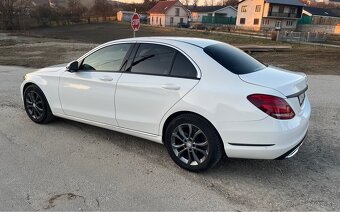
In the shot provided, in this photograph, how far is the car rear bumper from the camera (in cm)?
334

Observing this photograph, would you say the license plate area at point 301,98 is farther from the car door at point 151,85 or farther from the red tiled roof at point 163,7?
the red tiled roof at point 163,7

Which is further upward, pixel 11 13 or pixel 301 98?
pixel 11 13

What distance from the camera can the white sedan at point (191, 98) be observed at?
3.41 m

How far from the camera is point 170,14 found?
79.9 m

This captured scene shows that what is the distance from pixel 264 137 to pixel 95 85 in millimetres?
2519

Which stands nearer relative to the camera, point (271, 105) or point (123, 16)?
point (271, 105)

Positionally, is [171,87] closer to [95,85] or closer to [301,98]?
[95,85]

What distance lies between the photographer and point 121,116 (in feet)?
14.3

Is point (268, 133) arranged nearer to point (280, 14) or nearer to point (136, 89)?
point (136, 89)

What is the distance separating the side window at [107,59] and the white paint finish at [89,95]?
0.11 meters

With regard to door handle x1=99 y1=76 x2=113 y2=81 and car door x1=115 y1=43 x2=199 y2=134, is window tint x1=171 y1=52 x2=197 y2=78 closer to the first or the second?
car door x1=115 y1=43 x2=199 y2=134

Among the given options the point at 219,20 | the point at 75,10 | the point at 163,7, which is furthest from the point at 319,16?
the point at 75,10

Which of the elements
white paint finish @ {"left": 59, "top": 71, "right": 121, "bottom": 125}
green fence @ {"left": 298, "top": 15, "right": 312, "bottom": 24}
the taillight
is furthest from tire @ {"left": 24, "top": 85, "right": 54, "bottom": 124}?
green fence @ {"left": 298, "top": 15, "right": 312, "bottom": 24}

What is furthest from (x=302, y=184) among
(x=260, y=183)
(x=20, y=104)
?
(x=20, y=104)
